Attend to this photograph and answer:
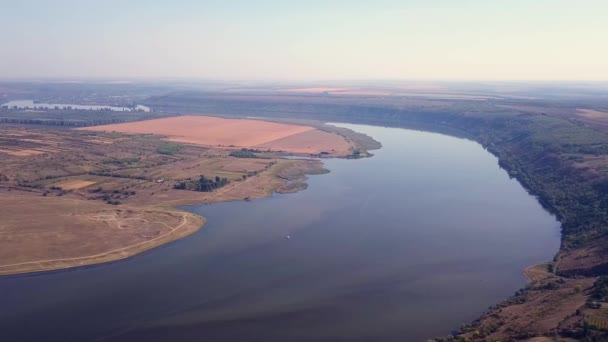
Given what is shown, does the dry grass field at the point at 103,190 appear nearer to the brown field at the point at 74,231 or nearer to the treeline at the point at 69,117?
the brown field at the point at 74,231

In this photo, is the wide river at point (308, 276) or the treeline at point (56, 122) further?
the treeline at point (56, 122)

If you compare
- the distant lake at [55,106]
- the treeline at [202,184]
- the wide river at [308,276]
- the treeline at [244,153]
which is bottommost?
the wide river at [308,276]

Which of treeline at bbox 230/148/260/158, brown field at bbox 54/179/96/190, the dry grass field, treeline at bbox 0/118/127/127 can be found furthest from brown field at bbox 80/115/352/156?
brown field at bbox 54/179/96/190

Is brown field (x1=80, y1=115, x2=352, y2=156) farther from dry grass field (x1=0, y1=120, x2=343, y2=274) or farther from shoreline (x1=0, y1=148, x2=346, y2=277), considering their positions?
shoreline (x1=0, y1=148, x2=346, y2=277)

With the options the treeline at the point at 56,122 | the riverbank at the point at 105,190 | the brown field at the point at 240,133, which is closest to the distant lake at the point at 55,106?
the treeline at the point at 56,122


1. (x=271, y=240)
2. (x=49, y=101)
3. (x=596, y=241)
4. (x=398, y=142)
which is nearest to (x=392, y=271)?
(x=271, y=240)

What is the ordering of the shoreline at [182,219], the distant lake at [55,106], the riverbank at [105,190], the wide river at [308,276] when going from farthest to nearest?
1. the distant lake at [55,106]
2. the riverbank at [105,190]
3. the shoreline at [182,219]
4. the wide river at [308,276]

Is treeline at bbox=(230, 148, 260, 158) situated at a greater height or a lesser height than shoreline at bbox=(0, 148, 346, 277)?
greater
